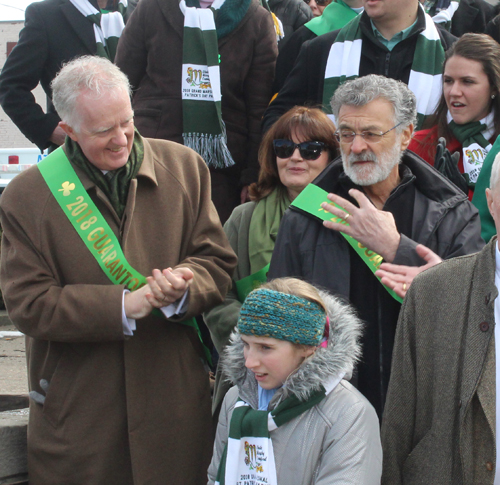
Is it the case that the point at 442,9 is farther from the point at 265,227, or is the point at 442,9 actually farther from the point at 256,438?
the point at 256,438

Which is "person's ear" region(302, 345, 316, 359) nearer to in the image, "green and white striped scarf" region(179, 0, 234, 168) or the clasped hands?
the clasped hands

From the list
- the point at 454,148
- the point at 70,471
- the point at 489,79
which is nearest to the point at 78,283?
the point at 70,471

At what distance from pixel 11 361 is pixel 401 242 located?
4158mm

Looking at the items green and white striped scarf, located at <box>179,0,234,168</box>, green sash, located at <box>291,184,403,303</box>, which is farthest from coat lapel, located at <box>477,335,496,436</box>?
green and white striped scarf, located at <box>179,0,234,168</box>

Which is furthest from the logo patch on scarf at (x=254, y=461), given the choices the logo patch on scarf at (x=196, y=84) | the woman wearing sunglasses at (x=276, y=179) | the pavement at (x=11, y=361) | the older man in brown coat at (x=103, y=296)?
the pavement at (x=11, y=361)

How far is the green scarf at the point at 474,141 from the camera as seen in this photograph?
3.67m

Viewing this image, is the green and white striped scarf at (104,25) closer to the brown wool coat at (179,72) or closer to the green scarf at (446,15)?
the brown wool coat at (179,72)

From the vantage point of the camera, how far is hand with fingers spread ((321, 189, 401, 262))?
296cm

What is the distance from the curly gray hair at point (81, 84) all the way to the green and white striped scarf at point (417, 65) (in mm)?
1482

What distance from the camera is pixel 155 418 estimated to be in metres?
3.09

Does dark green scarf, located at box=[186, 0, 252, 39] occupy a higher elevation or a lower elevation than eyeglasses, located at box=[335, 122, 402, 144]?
higher

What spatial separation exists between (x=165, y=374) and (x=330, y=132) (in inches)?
57.6

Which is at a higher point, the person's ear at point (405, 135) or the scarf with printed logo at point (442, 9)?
the scarf with printed logo at point (442, 9)

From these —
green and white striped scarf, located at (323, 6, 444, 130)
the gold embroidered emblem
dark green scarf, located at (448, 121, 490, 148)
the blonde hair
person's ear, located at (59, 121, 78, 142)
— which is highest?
green and white striped scarf, located at (323, 6, 444, 130)
